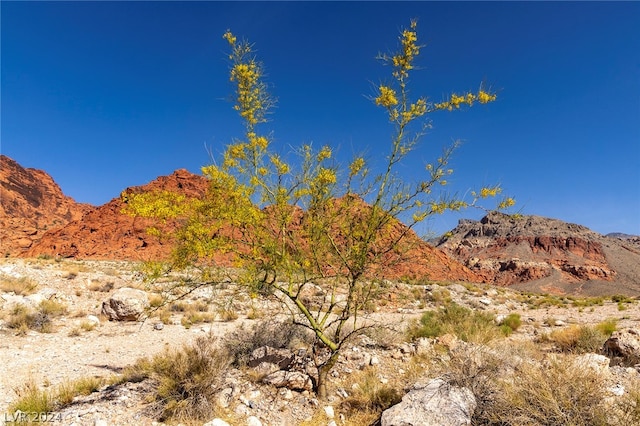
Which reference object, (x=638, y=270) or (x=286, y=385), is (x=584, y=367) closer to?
(x=286, y=385)

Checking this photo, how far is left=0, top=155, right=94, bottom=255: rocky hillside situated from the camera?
58609 millimetres

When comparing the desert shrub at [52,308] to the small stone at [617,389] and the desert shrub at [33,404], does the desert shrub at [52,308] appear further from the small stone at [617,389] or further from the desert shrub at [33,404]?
the small stone at [617,389]

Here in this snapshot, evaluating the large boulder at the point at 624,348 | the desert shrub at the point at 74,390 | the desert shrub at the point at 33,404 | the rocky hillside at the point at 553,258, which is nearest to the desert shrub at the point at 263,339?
the desert shrub at the point at 74,390

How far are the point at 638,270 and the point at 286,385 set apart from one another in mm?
80809

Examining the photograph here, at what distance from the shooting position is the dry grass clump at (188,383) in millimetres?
5668

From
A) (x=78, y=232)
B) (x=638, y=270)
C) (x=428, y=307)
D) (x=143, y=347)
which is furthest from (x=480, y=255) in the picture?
(x=143, y=347)

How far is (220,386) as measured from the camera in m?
6.22

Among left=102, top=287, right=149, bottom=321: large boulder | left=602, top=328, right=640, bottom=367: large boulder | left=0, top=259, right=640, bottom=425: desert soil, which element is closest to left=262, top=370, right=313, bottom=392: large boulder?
left=0, top=259, right=640, bottom=425: desert soil

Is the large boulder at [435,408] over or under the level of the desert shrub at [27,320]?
under

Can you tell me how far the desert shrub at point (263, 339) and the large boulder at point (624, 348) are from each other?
681cm

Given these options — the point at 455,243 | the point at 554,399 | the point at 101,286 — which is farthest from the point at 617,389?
the point at 455,243

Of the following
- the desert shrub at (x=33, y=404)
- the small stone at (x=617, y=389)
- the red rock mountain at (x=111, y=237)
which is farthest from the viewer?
the red rock mountain at (x=111, y=237)

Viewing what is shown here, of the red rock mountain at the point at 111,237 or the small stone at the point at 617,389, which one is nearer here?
the small stone at the point at 617,389

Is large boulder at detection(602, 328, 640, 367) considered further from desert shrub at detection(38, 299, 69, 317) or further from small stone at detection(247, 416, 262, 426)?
desert shrub at detection(38, 299, 69, 317)
